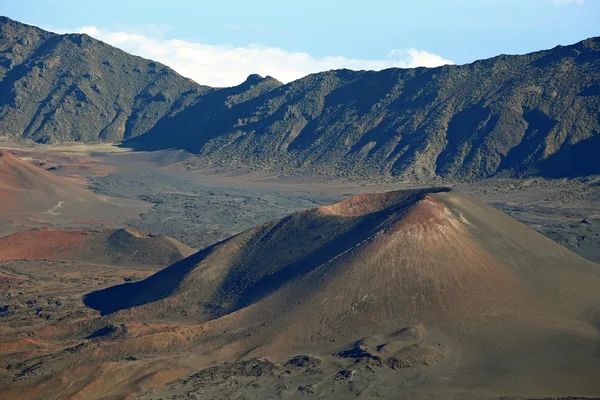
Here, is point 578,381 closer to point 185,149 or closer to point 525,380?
point 525,380

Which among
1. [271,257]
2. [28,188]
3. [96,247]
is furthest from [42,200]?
[271,257]

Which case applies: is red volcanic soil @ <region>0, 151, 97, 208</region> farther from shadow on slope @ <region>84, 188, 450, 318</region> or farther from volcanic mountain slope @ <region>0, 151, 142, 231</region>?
shadow on slope @ <region>84, 188, 450, 318</region>

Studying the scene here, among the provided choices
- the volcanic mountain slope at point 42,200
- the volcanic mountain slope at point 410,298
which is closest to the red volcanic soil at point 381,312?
the volcanic mountain slope at point 410,298

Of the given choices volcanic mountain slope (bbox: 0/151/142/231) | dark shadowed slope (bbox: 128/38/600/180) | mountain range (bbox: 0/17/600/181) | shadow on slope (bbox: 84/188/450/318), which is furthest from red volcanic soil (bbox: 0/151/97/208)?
dark shadowed slope (bbox: 128/38/600/180)

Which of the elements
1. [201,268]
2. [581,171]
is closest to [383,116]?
[581,171]

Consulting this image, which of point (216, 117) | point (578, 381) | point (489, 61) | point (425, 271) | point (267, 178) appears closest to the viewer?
point (578, 381)

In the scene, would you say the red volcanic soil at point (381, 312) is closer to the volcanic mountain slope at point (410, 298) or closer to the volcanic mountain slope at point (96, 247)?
the volcanic mountain slope at point (410, 298)
